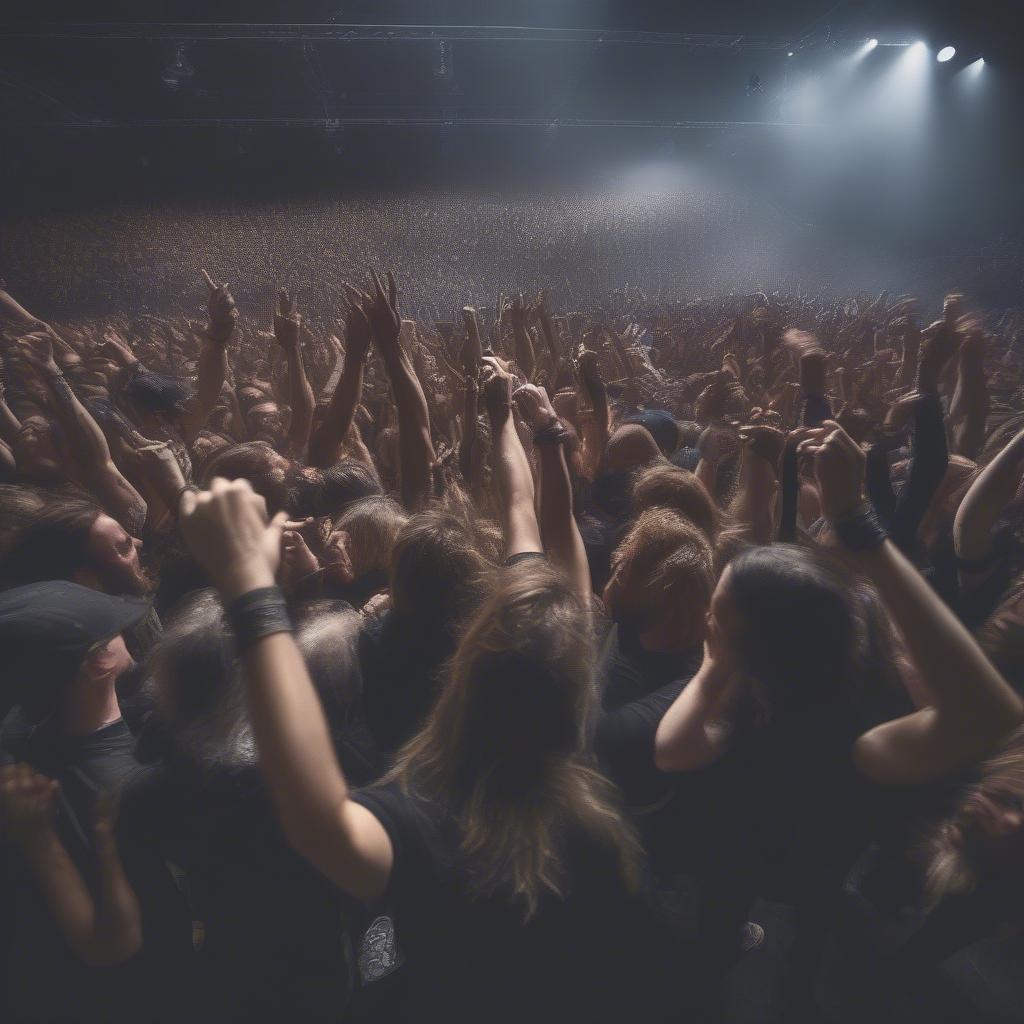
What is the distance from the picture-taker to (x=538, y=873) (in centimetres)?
78

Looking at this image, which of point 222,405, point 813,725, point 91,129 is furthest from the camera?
point 91,129

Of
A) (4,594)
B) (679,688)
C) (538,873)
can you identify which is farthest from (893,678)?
(4,594)

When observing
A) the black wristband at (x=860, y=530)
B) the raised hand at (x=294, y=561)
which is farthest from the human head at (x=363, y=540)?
the black wristband at (x=860, y=530)

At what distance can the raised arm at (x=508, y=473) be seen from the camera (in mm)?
1385

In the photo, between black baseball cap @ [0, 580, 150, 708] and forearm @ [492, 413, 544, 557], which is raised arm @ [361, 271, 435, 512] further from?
black baseball cap @ [0, 580, 150, 708]

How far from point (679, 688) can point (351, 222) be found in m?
8.51

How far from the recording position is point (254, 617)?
0.63 meters

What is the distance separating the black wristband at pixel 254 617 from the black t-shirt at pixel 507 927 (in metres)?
0.32

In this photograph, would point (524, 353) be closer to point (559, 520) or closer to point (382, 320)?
point (382, 320)

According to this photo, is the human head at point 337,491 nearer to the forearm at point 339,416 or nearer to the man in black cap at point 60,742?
the forearm at point 339,416

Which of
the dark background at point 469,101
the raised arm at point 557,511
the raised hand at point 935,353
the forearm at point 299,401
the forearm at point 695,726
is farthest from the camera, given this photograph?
the dark background at point 469,101

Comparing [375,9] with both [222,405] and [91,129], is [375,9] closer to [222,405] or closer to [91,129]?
[91,129]

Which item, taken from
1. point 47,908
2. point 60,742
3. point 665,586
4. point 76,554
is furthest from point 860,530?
point 76,554

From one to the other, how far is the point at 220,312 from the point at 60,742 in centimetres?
194
